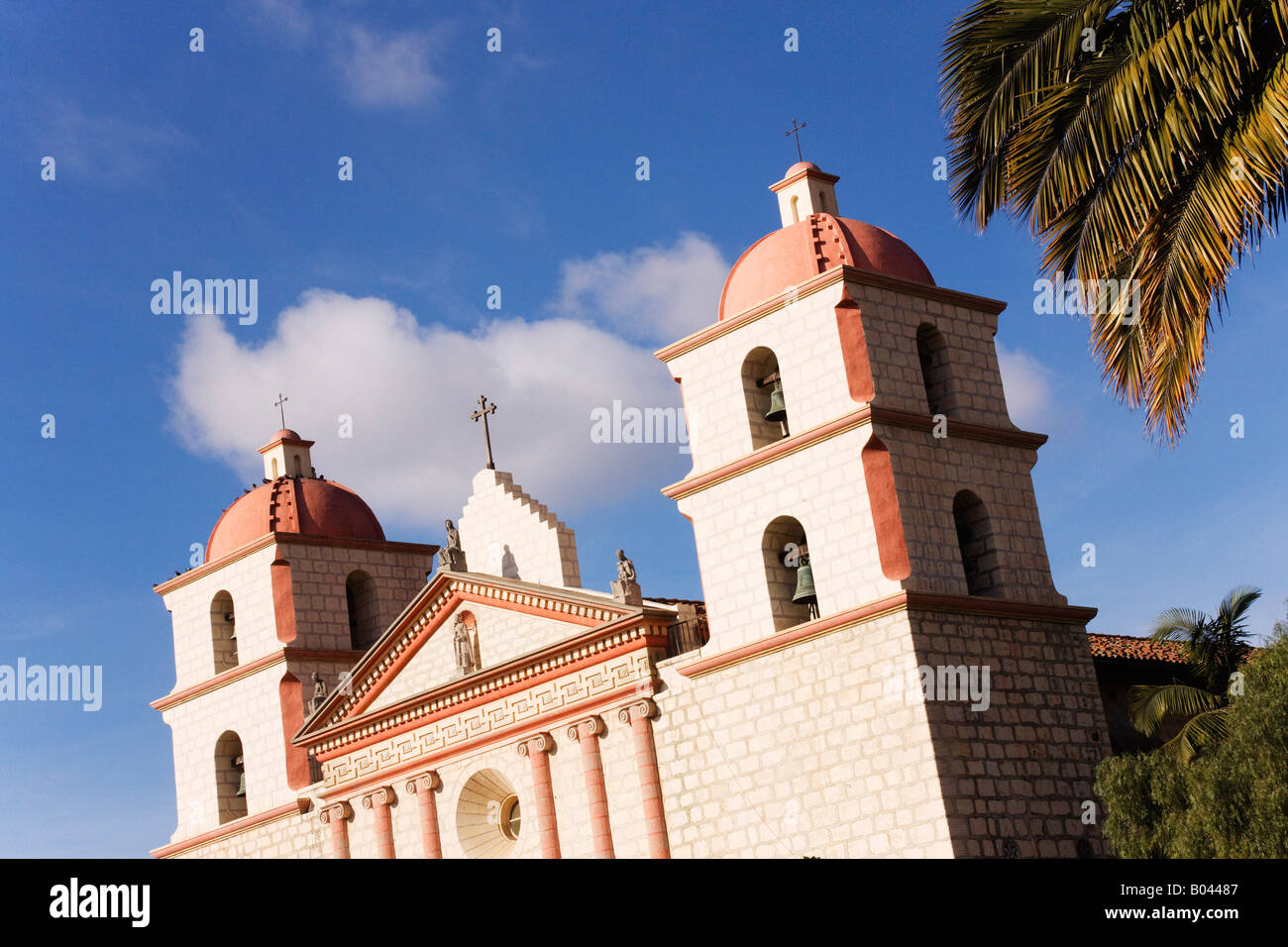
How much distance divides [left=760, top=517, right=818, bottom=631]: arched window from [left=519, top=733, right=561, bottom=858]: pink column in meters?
4.88

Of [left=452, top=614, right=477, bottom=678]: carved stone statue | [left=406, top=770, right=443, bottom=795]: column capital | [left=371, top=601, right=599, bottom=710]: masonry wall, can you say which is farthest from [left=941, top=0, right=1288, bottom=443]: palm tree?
[left=406, top=770, right=443, bottom=795]: column capital

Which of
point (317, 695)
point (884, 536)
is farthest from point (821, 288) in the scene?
point (317, 695)

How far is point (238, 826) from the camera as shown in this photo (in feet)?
92.9

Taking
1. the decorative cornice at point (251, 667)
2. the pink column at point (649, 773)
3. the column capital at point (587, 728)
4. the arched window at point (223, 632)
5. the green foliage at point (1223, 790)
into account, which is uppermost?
the arched window at point (223, 632)

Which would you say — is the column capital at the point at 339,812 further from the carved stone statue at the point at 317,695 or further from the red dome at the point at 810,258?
the red dome at the point at 810,258

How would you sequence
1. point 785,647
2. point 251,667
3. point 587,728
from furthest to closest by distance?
point 251,667 → point 587,728 → point 785,647

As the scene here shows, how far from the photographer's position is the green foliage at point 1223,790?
16641mm

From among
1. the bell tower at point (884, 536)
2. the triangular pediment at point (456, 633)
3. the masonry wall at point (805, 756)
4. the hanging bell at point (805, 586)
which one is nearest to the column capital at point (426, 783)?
the triangular pediment at point (456, 633)

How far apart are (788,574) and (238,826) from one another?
1315 centimetres

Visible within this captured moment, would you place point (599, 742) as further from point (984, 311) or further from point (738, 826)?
point (984, 311)

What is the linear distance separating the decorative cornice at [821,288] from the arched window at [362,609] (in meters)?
10.2

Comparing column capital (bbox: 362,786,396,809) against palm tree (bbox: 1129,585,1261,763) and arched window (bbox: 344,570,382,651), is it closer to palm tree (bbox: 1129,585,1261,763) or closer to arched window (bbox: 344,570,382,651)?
arched window (bbox: 344,570,382,651)

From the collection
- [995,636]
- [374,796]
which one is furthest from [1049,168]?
[374,796]

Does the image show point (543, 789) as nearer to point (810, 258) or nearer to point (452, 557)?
point (452, 557)
